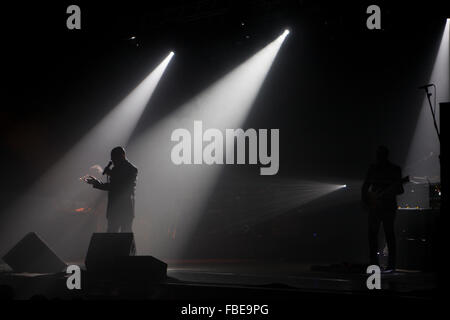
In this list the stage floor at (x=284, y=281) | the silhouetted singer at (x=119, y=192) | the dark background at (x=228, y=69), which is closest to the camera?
the stage floor at (x=284, y=281)

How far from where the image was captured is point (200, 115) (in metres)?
12.5

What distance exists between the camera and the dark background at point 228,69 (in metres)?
10.1

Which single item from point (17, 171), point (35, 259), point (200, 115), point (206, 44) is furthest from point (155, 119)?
point (35, 259)

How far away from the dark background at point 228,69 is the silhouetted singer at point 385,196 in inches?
144

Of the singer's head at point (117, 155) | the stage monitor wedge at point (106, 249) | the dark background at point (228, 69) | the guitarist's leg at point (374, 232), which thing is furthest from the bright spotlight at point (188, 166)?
the guitarist's leg at point (374, 232)

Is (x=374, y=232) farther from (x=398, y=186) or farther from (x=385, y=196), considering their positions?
(x=398, y=186)

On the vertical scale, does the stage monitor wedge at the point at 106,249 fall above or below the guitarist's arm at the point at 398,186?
below

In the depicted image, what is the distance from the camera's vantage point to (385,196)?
671cm

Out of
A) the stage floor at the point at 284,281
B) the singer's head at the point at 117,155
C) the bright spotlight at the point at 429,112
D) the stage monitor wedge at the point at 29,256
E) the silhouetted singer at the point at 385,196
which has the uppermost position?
the bright spotlight at the point at 429,112

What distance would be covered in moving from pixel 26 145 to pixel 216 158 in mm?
3831

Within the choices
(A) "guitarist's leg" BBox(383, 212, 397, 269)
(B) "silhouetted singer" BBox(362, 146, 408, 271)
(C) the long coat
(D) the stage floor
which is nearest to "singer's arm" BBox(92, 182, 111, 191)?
(C) the long coat

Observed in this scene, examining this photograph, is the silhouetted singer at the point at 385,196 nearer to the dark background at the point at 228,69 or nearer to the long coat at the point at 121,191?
the long coat at the point at 121,191

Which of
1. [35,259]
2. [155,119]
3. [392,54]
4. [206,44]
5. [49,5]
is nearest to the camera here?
[35,259]

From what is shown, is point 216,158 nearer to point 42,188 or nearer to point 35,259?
point 42,188
